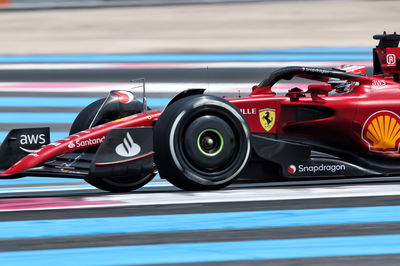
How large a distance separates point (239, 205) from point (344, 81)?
6.46ft

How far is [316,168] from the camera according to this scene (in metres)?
6.38

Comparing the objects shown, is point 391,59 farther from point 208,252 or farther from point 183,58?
point 183,58

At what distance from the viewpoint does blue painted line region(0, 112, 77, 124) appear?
1064 cm

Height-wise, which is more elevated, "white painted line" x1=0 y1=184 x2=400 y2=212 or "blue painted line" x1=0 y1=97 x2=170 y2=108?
"blue painted line" x1=0 y1=97 x2=170 y2=108

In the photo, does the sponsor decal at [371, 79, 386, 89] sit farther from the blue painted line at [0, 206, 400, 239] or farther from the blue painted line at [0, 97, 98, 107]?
the blue painted line at [0, 97, 98, 107]

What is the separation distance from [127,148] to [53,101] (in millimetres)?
6062

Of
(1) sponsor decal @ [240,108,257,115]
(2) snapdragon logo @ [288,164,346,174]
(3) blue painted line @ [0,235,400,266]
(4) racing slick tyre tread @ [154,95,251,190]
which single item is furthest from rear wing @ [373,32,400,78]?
(3) blue painted line @ [0,235,400,266]

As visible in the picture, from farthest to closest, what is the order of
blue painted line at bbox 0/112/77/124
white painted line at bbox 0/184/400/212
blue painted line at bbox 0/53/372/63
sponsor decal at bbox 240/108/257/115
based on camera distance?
blue painted line at bbox 0/53/372/63, blue painted line at bbox 0/112/77/124, sponsor decal at bbox 240/108/257/115, white painted line at bbox 0/184/400/212

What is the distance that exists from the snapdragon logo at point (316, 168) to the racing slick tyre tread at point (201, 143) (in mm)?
406

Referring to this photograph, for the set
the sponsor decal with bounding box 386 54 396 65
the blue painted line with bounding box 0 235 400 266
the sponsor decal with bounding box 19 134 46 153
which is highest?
the sponsor decal with bounding box 386 54 396 65

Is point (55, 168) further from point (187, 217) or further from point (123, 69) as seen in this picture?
point (123, 69)

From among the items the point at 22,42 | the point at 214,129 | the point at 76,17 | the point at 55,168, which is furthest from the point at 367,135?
the point at 76,17

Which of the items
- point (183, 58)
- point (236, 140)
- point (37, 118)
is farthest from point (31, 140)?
point (183, 58)

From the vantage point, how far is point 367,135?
21.3ft
